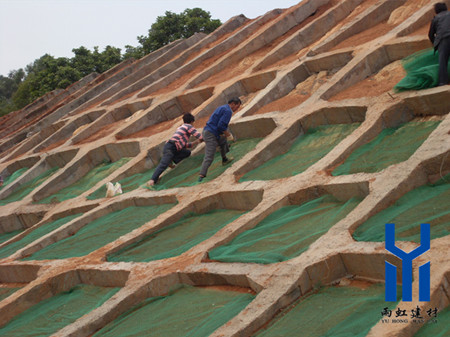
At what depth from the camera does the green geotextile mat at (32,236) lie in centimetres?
1139

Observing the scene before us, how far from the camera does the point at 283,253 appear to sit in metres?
6.68

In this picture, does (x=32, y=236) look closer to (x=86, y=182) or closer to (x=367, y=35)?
(x=86, y=182)

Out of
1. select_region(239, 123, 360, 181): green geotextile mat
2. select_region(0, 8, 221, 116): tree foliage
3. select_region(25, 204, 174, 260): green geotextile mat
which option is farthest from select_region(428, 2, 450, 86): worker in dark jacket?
select_region(0, 8, 221, 116): tree foliage

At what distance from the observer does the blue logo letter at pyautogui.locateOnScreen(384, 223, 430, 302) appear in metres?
4.81

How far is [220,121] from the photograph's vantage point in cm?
1057

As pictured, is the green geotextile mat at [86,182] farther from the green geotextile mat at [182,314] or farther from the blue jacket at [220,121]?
the green geotextile mat at [182,314]

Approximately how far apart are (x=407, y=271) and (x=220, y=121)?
6025 mm

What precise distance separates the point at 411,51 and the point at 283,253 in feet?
22.0

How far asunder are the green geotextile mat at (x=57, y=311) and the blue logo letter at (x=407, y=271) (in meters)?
3.94

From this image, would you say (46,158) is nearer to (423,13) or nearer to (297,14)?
(297,14)

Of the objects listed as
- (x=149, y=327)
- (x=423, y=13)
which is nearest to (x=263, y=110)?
(x=423, y=13)

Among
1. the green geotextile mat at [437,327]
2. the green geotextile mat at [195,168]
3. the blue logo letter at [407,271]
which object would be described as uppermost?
the green geotextile mat at [195,168]

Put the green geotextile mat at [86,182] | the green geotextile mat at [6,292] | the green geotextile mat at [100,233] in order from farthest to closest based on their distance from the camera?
1. the green geotextile mat at [86,182]
2. the green geotextile mat at [100,233]
3. the green geotextile mat at [6,292]

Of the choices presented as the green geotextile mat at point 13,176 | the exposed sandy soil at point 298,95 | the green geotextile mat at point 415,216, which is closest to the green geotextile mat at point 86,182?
the green geotextile mat at point 13,176
